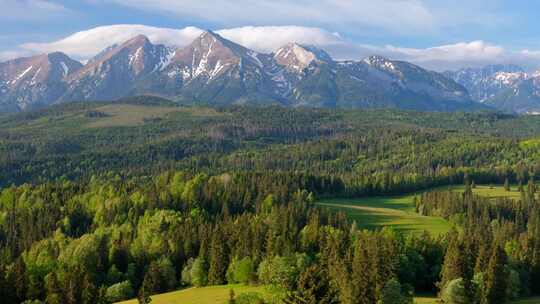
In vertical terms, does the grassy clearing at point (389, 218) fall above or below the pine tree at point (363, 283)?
below

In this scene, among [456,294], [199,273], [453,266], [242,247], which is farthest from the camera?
[242,247]

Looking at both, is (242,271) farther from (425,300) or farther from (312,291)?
(312,291)

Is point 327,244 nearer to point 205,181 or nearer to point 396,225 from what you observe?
point 396,225

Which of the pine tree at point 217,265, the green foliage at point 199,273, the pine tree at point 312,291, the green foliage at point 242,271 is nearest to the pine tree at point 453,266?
the pine tree at point 312,291

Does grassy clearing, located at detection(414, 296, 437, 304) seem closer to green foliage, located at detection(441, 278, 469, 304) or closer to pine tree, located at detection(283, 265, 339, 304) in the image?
green foliage, located at detection(441, 278, 469, 304)

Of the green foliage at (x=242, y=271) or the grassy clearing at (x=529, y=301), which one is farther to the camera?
the green foliage at (x=242, y=271)

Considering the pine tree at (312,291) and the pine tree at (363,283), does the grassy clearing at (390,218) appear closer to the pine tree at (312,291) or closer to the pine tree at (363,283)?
the pine tree at (363,283)

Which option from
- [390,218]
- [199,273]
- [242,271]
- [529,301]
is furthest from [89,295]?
[390,218]

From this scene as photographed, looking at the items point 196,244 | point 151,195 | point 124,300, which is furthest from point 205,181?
point 124,300
